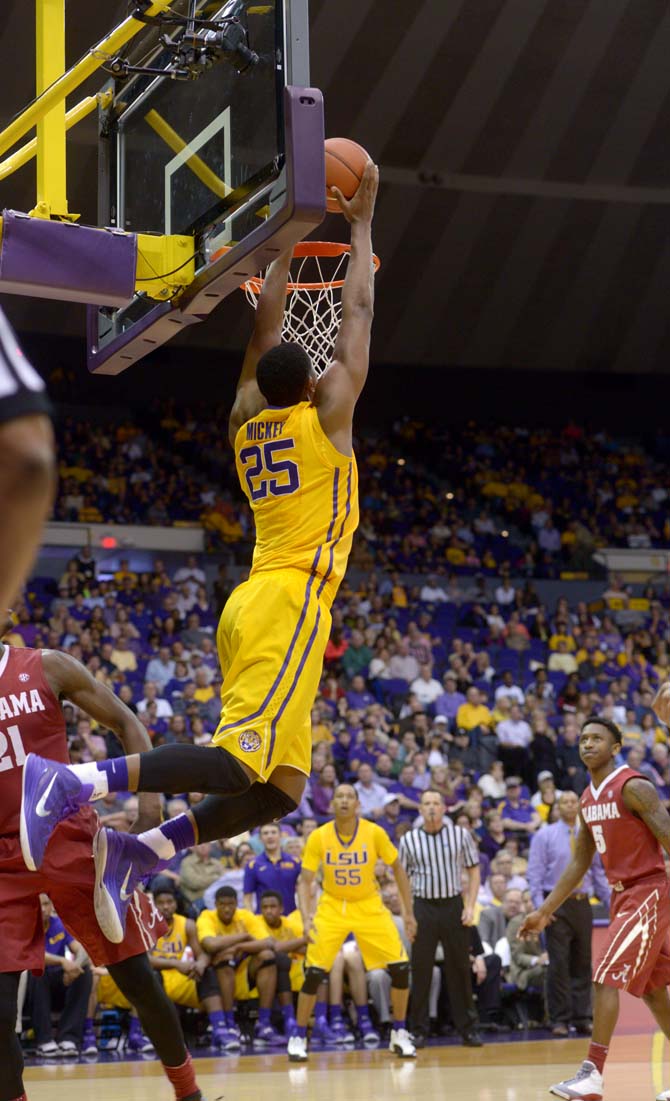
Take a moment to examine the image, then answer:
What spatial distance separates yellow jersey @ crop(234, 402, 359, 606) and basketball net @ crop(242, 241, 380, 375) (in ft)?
3.74

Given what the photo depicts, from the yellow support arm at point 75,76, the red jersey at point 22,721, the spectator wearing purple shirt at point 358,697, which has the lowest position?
the spectator wearing purple shirt at point 358,697

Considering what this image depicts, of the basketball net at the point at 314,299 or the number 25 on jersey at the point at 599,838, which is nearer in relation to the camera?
the basketball net at the point at 314,299

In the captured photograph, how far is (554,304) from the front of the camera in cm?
2600

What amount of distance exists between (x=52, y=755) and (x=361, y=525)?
18067 mm

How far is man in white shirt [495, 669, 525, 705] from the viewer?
18.0 m

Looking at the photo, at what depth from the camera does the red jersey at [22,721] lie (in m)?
5.38

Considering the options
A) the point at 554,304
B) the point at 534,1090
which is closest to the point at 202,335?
the point at 554,304

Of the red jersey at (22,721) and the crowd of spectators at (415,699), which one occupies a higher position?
the red jersey at (22,721)

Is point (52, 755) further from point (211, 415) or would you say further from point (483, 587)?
point (211, 415)

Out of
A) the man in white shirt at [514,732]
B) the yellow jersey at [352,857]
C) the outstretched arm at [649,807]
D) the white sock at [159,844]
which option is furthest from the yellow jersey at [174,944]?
the white sock at [159,844]

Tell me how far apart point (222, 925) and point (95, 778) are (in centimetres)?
763

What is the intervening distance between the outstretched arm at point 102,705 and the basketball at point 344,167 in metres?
2.13

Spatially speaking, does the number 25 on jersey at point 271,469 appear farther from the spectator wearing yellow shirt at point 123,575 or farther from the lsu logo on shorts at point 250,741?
the spectator wearing yellow shirt at point 123,575

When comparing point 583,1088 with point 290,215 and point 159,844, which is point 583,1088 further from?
point 290,215
